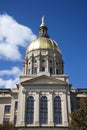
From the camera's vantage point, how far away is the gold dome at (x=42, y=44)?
291ft

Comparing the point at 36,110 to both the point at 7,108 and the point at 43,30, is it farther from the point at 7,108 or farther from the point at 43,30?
the point at 43,30

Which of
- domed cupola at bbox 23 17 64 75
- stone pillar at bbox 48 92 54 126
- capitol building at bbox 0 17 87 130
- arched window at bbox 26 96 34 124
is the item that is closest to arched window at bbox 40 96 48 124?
capitol building at bbox 0 17 87 130

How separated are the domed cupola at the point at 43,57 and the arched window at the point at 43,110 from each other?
55.2ft

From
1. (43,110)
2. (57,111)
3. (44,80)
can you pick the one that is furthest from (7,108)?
(57,111)

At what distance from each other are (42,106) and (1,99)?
14.9 m

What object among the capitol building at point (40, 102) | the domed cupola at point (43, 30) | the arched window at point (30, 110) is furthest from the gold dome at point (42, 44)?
the arched window at point (30, 110)

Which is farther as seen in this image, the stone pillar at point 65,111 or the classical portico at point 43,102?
the stone pillar at point 65,111

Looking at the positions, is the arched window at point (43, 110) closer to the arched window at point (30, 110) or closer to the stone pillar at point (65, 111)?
the arched window at point (30, 110)

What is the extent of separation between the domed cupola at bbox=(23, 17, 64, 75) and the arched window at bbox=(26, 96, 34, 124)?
16904 mm

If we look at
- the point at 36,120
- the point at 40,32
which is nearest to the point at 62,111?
the point at 36,120

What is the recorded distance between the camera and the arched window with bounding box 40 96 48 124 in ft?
213

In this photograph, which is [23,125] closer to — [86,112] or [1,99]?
[1,99]

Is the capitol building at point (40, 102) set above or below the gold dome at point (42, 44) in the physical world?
below

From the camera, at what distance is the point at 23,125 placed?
2504 inches
